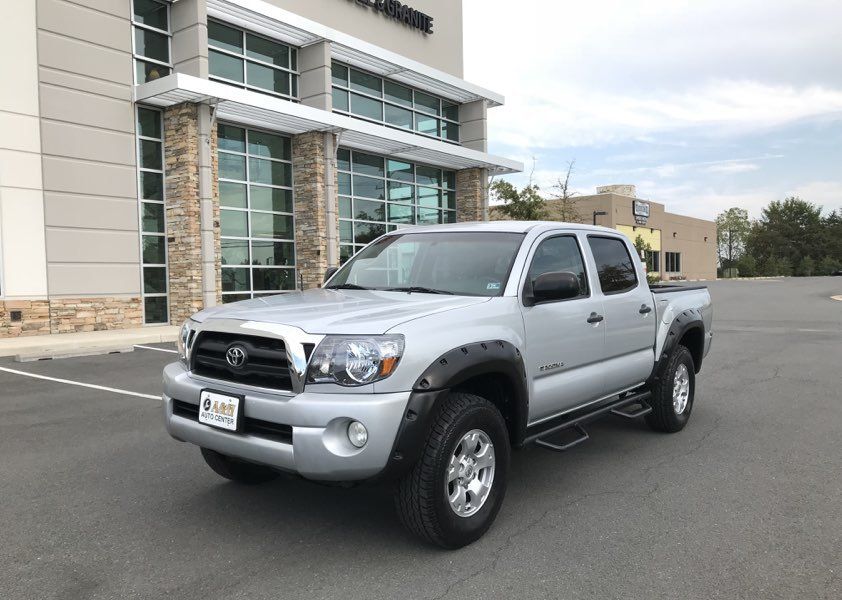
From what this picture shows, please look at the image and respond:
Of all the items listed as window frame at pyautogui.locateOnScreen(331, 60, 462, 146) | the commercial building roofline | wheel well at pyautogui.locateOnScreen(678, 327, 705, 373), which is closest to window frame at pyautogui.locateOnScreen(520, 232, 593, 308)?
wheel well at pyautogui.locateOnScreen(678, 327, 705, 373)

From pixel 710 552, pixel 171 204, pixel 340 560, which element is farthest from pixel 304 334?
pixel 171 204

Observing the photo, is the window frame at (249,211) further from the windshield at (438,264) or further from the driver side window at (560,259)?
the driver side window at (560,259)

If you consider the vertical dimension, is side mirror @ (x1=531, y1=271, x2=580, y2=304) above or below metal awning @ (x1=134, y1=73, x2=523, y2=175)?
below

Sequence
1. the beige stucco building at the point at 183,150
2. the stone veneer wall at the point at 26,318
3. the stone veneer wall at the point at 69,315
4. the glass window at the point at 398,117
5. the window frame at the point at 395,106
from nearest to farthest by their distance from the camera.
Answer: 1. the stone veneer wall at the point at 26,318
2. the stone veneer wall at the point at 69,315
3. the beige stucco building at the point at 183,150
4. the window frame at the point at 395,106
5. the glass window at the point at 398,117

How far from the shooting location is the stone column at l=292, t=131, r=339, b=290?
1967 centimetres

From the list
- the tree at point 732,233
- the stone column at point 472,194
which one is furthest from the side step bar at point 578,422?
the tree at point 732,233

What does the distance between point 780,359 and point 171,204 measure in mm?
14226

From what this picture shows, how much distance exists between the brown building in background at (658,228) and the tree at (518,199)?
270 inches

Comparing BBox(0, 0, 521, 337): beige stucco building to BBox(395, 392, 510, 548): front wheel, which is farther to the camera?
BBox(0, 0, 521, 337): beige stucco building

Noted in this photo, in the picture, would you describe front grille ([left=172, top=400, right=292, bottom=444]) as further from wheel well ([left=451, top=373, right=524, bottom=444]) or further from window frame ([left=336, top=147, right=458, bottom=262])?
window frame ([left=336, top=147, right=458, bottom=262])

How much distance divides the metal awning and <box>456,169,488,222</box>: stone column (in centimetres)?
50

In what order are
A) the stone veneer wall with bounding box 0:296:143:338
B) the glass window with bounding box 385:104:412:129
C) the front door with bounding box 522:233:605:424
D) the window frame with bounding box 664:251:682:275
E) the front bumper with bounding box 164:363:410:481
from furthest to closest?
1. the window frame with bounding box 664:251:682:275
2. the glass window with bounding box 385:104:412:129
3. the stone veneer wall with bounding box 0:296:143:338
4. the front door with bounding box 522:233:605:424
5. the front bumper with bounding box 164:363:410:481

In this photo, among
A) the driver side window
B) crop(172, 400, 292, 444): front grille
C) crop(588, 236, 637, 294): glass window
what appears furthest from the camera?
crop(588, 236, 637, 294): glass window

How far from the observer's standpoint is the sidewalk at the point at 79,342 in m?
11.7
